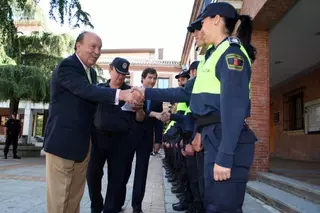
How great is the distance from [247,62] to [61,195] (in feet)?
5.68

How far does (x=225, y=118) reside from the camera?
6.71 feet

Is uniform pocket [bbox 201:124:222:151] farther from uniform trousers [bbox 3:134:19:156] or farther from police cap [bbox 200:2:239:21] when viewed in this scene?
uniform trousers [bbox 3:134:19:156]

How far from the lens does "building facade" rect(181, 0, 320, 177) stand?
295 inches

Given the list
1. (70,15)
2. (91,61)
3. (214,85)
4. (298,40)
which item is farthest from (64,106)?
(298,40)

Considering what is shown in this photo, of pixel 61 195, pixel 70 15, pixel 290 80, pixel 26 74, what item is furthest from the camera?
pixel 290 80

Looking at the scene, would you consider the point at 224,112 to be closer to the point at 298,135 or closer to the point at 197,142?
the point at 197,142

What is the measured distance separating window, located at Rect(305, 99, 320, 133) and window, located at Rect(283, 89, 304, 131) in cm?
89

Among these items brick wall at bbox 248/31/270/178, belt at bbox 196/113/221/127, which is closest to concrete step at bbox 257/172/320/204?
brick wall at bbox 248/31/270/178

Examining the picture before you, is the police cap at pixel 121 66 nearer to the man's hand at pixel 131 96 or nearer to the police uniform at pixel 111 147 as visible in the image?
the police uniform at pixel 111 147

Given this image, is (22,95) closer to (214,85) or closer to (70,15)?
(70,15)

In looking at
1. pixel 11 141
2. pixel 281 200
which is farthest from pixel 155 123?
pixel 11 141

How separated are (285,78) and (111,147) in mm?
13247

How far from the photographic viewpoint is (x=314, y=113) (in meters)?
12.6

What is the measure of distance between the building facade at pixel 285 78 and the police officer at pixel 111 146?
164 inches
